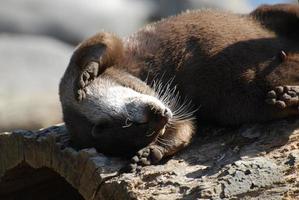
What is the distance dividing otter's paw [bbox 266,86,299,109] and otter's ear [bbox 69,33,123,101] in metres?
0.86

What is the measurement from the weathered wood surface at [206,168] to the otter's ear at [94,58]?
11.7 inches

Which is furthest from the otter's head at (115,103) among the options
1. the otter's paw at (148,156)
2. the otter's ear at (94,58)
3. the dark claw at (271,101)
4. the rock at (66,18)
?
the rock at (66,18)

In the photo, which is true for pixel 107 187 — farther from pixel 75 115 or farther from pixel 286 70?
pixel 286 70

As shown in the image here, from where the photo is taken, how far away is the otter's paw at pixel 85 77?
4441 mm

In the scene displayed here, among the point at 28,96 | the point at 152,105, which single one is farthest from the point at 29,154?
the point at 28,96

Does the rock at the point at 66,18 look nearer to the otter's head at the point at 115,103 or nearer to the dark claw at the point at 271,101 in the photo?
the otter's head at the point at 115,103

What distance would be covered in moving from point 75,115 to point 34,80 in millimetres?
6923

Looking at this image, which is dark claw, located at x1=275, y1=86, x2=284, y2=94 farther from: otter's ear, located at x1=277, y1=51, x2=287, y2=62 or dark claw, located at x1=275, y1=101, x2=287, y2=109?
otter's ear, located at x1=277, y1=51, x2=287, y2=62

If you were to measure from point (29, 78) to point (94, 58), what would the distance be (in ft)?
22.6

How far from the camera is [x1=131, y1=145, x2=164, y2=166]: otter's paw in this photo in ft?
13.2

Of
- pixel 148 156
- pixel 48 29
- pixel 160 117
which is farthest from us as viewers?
pixel 48 29

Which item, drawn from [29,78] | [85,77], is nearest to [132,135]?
[85,77]

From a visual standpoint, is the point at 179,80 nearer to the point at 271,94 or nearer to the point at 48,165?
the point at 271,94

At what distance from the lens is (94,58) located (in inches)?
179
